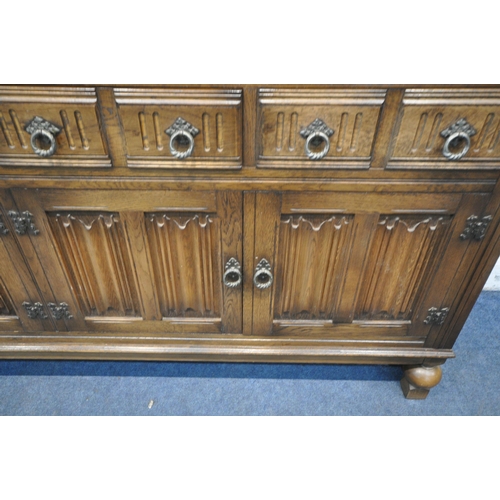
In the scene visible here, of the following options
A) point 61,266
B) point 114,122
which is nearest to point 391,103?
point 114,122

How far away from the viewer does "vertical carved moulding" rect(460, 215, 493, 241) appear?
670 millimetres

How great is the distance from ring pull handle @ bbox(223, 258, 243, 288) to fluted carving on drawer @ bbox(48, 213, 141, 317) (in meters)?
0.17

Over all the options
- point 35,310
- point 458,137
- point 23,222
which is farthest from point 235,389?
point 458,137

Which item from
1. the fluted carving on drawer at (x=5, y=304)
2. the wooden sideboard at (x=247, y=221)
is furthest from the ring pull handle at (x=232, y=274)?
the fluted carving on drawer at (x=5, y=304)

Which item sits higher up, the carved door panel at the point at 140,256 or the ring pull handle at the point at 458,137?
the ring pull handle at the point at 458,137

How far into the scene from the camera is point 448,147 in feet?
1.95

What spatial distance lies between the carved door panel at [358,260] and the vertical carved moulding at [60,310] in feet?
1.18

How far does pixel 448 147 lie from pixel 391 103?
4.2 inches

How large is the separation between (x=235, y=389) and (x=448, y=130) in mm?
688

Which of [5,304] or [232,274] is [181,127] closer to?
[232,274]

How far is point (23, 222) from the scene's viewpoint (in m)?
0.68

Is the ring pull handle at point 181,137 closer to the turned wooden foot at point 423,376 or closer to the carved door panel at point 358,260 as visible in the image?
the carved door panel at point 358,260

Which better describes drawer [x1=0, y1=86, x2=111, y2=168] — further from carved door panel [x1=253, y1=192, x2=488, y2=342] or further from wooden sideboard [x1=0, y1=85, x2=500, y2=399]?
carved door panel [x1=253, y1=192, x2=488, y2=342]

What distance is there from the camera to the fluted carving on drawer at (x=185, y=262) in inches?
27.4
